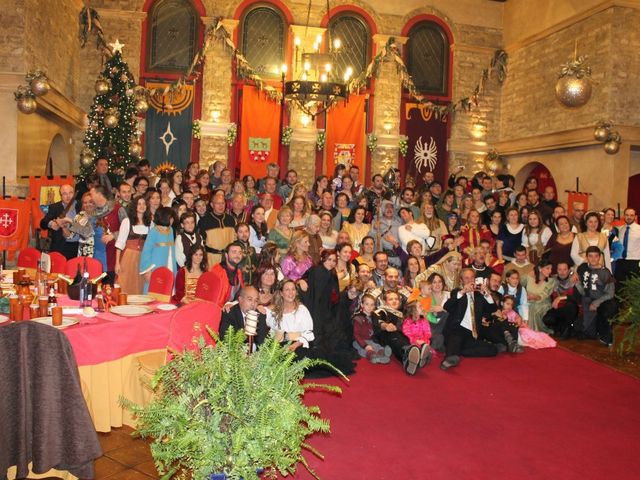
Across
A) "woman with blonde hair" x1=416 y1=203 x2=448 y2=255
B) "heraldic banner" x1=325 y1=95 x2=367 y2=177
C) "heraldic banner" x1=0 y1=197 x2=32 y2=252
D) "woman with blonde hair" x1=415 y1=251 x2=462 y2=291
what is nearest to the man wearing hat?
"woman with blonde hair" x1=416 y1=203 x2=448 y2=255

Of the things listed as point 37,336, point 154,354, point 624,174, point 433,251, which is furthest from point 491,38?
point 37,336

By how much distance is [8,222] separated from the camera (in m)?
8.42

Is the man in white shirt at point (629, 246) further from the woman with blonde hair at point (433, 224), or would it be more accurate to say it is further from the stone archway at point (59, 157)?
the stone archway at point (59, 157)

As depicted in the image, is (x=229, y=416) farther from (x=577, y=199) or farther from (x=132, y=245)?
(x=577, y=199)

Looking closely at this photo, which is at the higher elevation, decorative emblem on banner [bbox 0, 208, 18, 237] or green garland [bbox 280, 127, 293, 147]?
green garland [bbox 280, 127, 293, 147]

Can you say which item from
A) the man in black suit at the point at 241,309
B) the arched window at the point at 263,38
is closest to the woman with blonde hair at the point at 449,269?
the man in black suit at the point at 241,309

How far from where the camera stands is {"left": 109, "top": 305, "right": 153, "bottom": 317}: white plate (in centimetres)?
447

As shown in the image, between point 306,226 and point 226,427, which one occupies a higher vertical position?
point 306,226

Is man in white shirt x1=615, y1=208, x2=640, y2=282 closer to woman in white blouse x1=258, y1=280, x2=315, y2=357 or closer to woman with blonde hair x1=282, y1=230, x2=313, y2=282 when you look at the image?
woman with blonde hair x1=282, y1=230, x2=313, y2=282

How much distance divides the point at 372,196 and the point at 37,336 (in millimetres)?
7095

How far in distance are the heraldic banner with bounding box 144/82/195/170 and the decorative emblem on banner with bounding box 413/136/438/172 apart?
17.7 ft

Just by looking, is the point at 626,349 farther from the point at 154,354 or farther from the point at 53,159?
the point at 53,159

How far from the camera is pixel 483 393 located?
230 inches

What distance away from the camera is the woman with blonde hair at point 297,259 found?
23.1 ft
